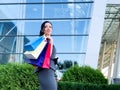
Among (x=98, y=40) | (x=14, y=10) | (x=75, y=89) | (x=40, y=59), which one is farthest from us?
(x=14, y=10)

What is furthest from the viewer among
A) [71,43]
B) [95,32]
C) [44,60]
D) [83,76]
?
[71,43]

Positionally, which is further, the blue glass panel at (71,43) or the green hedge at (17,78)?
the blue glass panel at (71,43)

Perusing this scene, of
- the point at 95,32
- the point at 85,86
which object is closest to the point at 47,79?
the point at 85,86

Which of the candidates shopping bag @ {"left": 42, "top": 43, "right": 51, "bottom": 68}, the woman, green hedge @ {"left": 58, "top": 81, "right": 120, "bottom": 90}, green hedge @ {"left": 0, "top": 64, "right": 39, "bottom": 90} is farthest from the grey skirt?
green hedge @ {"left": 0, "top": 64, "right": 39, "bottom": 90}

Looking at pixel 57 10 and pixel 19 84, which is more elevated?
pixel 57 10

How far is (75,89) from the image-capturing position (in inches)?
424

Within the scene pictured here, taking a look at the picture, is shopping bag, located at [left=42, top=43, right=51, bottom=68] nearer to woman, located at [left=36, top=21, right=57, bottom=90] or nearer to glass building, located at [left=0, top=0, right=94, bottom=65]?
woman, located at [left=36, top=21, right=57, bottom=90]

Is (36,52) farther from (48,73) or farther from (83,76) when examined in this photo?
(83,76)

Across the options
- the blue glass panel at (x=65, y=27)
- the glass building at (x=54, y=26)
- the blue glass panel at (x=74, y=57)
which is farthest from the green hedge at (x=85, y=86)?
the blue glass panel at (x=65, y=27)

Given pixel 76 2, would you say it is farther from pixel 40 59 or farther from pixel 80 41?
pixel 40 59

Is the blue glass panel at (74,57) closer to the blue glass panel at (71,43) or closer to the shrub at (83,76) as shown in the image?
the blue glass panel at (71,43)

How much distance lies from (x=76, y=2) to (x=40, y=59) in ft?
45.9

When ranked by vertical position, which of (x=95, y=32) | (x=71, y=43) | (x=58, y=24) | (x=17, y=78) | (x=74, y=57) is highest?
(x=58, y=24)

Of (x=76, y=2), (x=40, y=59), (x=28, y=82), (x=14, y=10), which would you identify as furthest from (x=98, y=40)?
(x=40, y=59)
